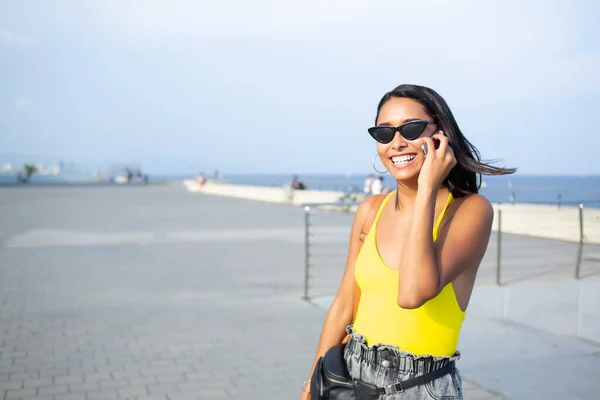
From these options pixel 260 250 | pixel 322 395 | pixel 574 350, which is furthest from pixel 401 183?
pixel 260 250

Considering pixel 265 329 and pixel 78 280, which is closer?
pixel 265 329

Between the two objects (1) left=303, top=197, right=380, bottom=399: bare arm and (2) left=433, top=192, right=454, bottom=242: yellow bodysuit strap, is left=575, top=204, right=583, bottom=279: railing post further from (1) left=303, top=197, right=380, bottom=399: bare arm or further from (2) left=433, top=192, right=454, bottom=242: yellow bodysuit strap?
(2) left=433, top=192, right=454, bottom=242: yellow bodysuit strap

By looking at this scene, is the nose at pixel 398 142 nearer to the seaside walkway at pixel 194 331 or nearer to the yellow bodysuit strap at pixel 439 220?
the yellow bodysuit strap at pixel 439 220

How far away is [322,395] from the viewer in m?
1.99

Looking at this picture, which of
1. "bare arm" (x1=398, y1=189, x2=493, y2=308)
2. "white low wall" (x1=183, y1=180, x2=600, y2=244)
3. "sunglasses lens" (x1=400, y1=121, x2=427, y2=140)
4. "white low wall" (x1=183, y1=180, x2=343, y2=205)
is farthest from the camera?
"white low wall" (x1=183, y1=180, x2=343, y2=205)

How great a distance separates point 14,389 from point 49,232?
36.5ft

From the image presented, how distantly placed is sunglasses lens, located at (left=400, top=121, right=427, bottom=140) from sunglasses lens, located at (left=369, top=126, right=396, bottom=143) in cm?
5

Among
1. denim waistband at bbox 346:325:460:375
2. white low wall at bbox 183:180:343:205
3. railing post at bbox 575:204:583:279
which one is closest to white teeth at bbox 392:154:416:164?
denim waistband at bbox 346:325:460:375

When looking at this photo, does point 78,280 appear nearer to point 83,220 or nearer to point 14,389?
point 14,389

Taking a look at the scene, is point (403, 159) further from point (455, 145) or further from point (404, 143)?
point (455, 145)

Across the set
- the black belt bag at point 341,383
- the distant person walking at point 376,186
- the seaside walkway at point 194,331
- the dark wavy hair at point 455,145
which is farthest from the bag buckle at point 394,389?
the distant person walking at point 376,186

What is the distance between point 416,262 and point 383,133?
508 millimetres

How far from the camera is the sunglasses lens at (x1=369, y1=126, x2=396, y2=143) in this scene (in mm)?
2072

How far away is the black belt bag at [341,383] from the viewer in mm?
1889
